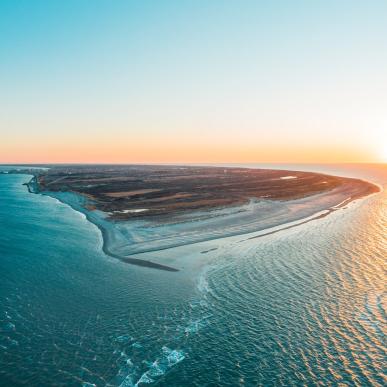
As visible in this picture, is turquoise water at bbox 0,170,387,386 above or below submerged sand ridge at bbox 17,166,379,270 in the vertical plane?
below

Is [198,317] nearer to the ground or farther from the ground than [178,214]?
nearer to the ground

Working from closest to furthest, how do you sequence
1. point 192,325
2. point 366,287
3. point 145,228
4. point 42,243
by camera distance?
point 192,325
point 366,287
point 42,243
point 145,228

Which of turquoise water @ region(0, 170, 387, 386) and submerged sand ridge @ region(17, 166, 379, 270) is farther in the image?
submerged sand ridge @ region(17, 166, 379, 270)

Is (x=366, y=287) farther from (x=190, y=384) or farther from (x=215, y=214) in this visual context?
(x=215, y=214)

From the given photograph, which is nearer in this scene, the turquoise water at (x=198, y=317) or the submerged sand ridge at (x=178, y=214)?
the turquoise water at (x=198, y=317)

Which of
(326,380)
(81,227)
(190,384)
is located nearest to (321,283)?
(326,380)

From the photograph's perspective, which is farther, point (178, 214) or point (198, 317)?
point (178, 214)

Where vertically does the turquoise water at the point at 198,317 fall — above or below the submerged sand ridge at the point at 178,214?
below

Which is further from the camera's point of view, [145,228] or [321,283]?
[145,228]
